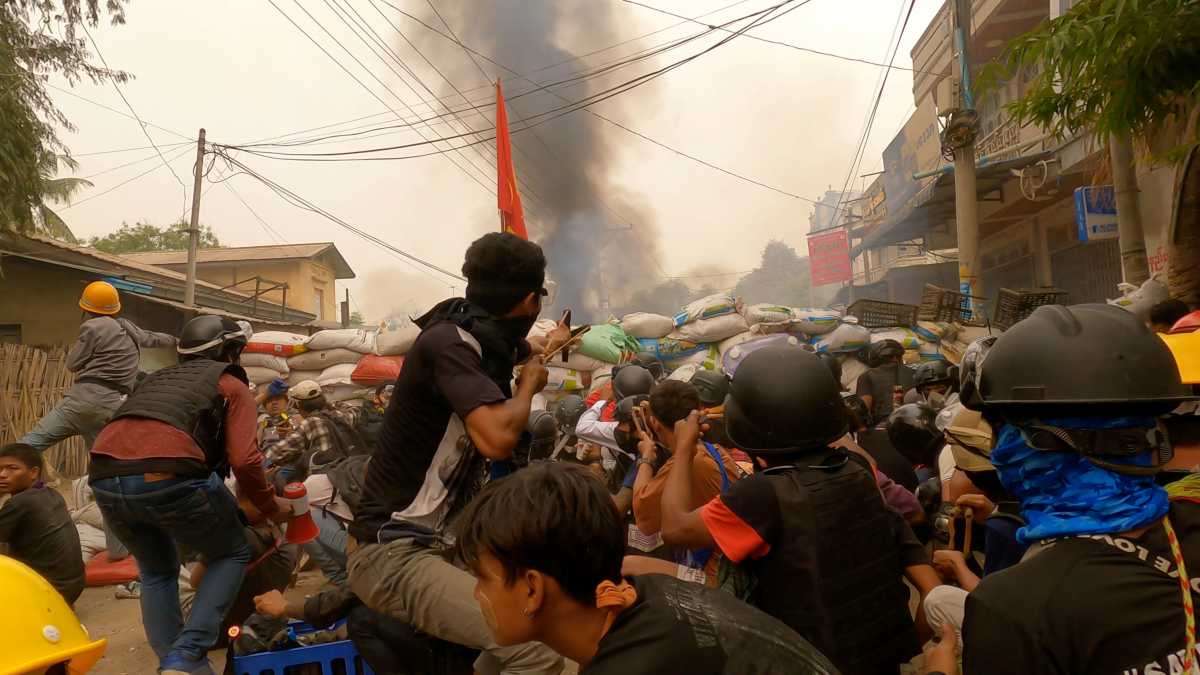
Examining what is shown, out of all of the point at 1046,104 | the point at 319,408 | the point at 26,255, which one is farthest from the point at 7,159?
the point at 1046,104

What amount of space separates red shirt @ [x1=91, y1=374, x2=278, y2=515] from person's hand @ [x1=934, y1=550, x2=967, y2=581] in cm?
242

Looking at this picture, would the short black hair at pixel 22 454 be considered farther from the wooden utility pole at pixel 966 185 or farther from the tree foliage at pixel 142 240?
the tree foliage at pixel 142 240

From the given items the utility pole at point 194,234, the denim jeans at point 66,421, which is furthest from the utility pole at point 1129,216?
the utility pole at point 194,234

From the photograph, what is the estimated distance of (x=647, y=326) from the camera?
8977 mm

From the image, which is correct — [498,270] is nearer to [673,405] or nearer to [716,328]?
[673,405]

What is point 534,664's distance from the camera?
1.87 metres

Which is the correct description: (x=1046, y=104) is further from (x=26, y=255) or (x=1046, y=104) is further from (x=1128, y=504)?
(x=26, y=255)

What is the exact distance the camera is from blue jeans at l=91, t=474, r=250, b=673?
264 cm

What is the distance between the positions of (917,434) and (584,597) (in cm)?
245

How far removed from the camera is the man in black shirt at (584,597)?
3.30 ft

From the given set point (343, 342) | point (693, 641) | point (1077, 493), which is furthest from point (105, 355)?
point (1077, 493)

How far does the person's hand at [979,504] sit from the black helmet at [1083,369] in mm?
1075

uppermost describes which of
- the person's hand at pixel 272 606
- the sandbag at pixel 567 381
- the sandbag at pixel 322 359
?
the sandbag at pixel 322 359

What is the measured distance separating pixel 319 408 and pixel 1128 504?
5.51 metres
